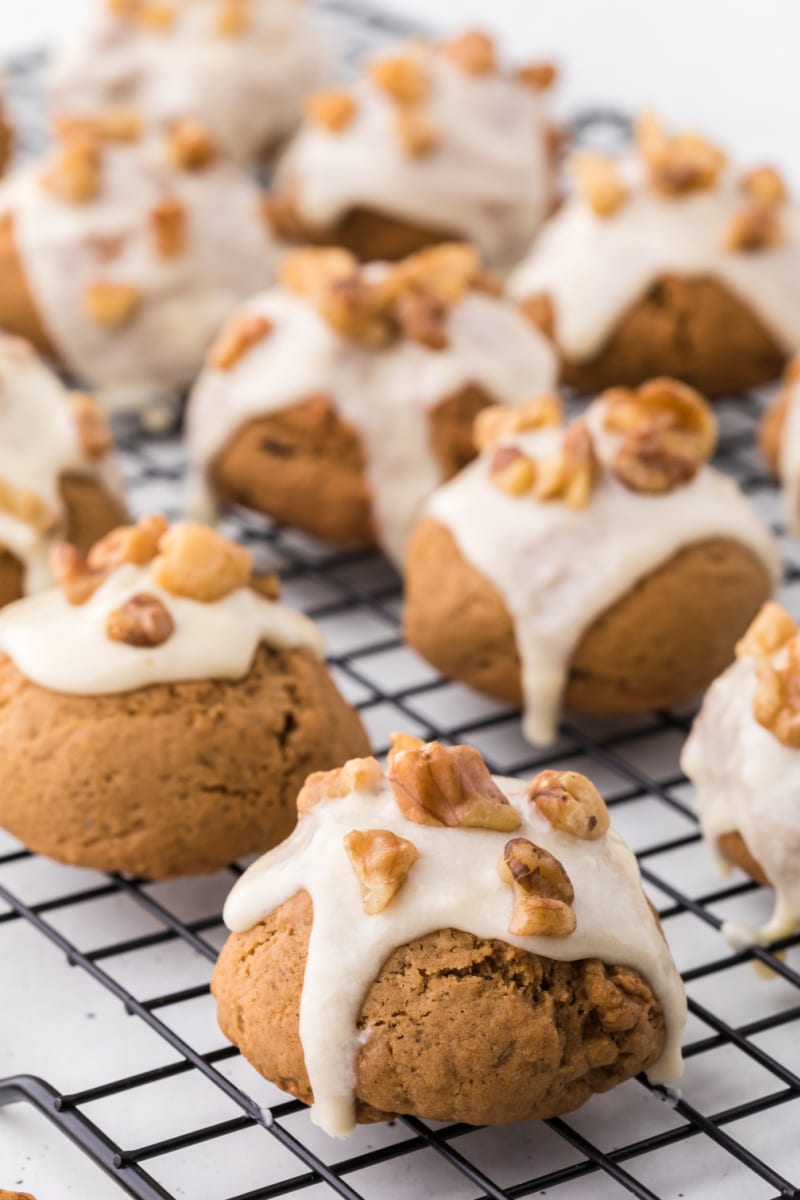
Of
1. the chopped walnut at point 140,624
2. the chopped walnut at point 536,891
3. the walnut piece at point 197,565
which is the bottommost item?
the chopped walnut at point 536,891

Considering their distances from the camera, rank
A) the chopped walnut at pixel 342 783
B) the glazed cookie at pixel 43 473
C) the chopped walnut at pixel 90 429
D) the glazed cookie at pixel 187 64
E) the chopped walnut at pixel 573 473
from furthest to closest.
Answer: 1. the glazed cookie at pixel 187 64
2. the chopped walnut at pixel 90 429
3. the glazed cookie at pixel 43 473
4. the chopped walnut at pixel 573 473
5. the chopped walnut at pixel 342 783

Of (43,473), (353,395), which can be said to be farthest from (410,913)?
(353,395)

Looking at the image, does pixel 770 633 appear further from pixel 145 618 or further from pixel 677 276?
pixel 677 276

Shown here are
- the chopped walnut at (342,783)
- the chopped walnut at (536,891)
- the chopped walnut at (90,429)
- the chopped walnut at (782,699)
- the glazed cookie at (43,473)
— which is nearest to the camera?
the chopped walnut at (536,891)

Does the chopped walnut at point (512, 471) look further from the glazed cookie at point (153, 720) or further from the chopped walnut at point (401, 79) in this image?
the chopped walnut at point (401, 79)

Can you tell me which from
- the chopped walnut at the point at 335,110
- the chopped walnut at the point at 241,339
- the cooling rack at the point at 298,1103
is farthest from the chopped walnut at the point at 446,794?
the chopped walnut at the point at 335,110

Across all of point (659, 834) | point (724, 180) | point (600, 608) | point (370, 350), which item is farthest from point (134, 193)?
point (659, 834)

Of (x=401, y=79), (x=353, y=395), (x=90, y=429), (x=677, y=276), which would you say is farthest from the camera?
(x=401, y=79)
